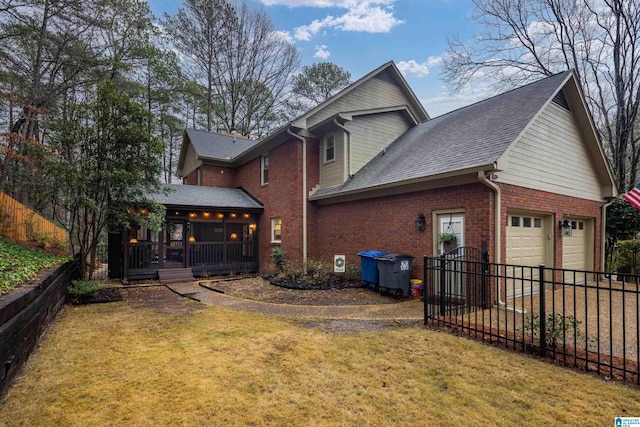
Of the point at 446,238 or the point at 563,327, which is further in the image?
the point at 446,238

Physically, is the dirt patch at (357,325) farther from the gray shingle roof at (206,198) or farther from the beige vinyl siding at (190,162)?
the beige vinyl siding at (190,162)

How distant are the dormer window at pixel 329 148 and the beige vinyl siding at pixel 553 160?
237 inches

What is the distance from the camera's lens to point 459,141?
888 cm

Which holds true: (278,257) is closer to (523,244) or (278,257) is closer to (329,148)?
(329,148)

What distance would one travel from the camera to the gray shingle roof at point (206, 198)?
11.9 metres

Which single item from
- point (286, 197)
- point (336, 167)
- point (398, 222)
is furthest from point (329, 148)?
point (398, 222)

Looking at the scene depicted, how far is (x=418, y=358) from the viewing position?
13.6 feet

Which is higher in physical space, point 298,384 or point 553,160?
point 553,160

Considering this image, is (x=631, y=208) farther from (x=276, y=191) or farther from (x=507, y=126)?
(x=276, y=191)

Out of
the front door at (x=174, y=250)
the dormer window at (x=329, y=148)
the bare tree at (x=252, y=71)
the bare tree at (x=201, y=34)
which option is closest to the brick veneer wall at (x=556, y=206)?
the dormer window at (x=329, y=148)

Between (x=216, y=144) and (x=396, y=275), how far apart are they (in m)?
13.2

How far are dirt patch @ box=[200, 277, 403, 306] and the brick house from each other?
1473 millimetres

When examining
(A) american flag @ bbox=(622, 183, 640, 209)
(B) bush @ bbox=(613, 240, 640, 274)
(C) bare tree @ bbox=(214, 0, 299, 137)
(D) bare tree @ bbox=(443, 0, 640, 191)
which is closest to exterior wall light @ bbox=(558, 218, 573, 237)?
(A) american flag @ bbox=(622, 183, 640, 209)

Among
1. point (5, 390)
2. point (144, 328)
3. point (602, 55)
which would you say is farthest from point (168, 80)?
point (602, 55)
